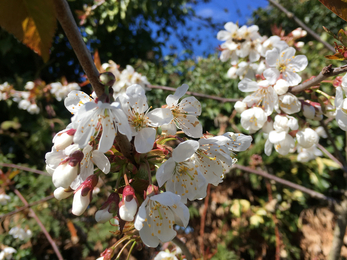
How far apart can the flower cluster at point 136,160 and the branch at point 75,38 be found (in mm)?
53

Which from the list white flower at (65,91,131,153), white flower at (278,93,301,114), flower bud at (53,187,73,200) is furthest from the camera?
white flower at (278,93,301,114)

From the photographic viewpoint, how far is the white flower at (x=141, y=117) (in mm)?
598

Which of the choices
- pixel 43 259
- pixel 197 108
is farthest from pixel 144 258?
pixel 197 108

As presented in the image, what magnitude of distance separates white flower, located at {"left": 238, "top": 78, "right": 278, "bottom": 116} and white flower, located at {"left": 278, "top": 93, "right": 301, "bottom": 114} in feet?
0.12

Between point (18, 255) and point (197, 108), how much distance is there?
2.44 meters

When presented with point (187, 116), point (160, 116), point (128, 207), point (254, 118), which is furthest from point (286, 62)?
point (128, 207)

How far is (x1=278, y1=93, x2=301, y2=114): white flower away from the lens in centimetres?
95

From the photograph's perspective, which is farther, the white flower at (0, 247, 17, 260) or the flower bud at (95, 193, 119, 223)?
the white flower at (0, 247, 17, 260)

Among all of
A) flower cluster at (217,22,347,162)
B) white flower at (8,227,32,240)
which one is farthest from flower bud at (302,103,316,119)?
white flower at (8,227,32,240)

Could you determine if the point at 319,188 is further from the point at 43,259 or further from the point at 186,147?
the point at 43,259

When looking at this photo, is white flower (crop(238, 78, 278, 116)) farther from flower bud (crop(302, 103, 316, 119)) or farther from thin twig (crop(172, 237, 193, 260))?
thin twig (crop(172, 237, 193, 260))

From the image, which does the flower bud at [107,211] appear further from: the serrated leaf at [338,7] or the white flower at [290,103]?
the white flower at [290,103]

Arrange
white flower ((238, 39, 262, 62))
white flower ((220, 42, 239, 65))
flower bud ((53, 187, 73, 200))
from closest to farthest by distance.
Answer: flower bud ((53, 187, 73, 200)), white flower ((238, 39, 262, 62)), white flower ((220, 42, 239, 65))

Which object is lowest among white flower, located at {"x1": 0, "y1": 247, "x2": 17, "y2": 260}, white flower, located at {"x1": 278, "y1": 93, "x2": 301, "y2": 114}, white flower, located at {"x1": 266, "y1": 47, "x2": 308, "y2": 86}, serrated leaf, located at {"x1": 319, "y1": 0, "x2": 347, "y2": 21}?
white flower, located at {"x1": 0, "y1": 247, "x2": 17, "y2": 260}
